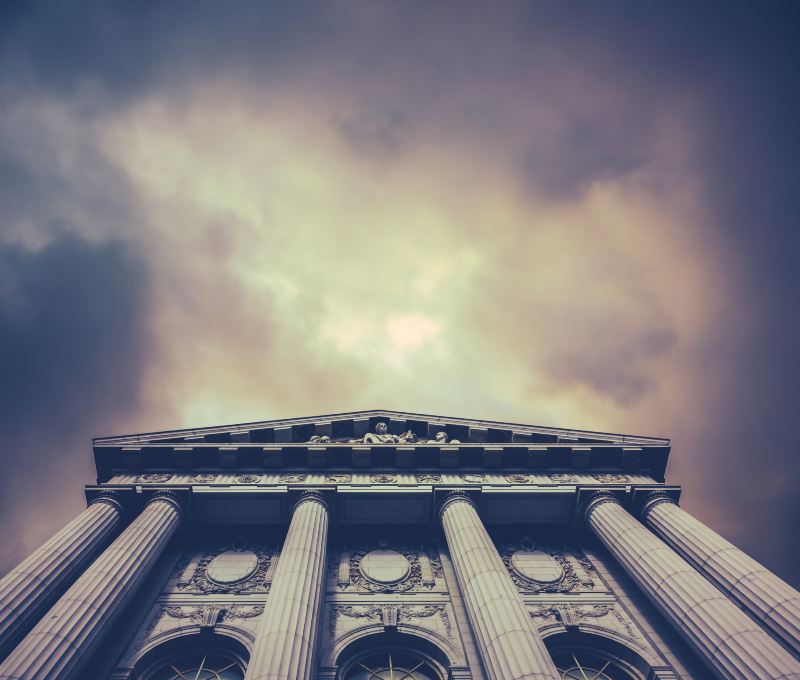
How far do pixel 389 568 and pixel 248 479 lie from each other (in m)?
7.85

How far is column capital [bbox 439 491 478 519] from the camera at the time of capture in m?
24.6

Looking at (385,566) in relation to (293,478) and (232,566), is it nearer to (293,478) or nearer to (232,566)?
(293,478)

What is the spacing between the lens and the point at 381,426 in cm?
2920

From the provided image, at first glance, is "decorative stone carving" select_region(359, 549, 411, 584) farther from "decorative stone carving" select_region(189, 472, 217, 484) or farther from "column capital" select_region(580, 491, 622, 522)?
"column capital" select_region(580, 491, 622, 522)

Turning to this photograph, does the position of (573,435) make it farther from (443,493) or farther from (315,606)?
(315,606)

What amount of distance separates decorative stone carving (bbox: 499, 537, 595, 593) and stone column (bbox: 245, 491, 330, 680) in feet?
28.0

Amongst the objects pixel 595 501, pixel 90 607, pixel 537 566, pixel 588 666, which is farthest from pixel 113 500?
pixel 595 501

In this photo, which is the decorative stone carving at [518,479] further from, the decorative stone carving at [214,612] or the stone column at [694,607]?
A: the decorative stone carving at [214,612]

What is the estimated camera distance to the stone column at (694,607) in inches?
617

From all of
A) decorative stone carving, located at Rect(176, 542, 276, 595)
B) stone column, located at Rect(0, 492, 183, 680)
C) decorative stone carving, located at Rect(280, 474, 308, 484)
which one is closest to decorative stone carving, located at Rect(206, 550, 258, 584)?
decorative stone carving, located at Rect(176, 542, 276, 595)

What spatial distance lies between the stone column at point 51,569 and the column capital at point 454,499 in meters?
14.4

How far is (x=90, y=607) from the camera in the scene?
56.8ft

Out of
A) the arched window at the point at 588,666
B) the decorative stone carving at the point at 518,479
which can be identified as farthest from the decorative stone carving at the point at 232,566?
the arched window at the point at 588,666

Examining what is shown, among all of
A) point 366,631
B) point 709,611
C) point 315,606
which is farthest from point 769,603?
point 315,606
